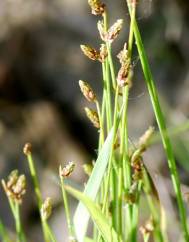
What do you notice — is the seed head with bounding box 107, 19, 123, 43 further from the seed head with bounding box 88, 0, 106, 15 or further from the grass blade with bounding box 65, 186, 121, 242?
the grass blade with bounding box 65, 186, 121, 242

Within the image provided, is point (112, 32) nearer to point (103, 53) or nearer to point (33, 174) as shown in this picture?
point (103, 53)

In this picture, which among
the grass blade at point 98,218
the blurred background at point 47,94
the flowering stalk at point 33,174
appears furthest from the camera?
the blurred background at point 47,94

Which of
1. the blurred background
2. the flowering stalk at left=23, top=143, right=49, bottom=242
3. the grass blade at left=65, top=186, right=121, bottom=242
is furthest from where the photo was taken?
the blurred background

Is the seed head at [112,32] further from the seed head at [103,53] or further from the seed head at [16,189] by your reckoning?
the seed head at [16,189]

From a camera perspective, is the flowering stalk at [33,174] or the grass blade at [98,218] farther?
the flowering stalk at [33,174]

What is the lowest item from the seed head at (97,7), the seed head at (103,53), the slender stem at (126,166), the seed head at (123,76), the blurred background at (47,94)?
the blurred background at (47,94)

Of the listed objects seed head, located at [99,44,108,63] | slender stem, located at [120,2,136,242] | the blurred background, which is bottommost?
the blurred background

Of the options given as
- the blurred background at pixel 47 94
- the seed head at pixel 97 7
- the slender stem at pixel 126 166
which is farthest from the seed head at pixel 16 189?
the blurred background at pixel 47 94

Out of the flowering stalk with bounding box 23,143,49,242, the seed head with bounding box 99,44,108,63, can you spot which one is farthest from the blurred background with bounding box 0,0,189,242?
the seed head with bounding box 99,44,108,63

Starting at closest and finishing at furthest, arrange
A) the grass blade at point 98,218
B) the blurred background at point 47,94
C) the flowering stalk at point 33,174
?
the grass blade at point 98,218
the flowering stalk at point 33,174
the blurred background at point 47,94

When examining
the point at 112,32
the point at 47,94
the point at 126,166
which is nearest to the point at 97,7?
the point at 112,32

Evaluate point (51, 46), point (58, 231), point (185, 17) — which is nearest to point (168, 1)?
point (185, 17)

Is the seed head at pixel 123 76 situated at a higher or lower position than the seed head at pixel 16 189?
higher
